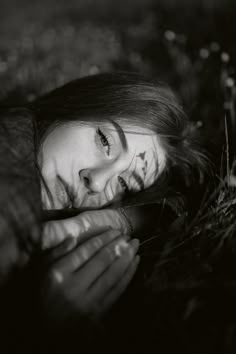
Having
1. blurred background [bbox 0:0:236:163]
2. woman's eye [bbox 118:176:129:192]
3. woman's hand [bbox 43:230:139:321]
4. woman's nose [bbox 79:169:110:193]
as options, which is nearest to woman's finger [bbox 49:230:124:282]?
woman's hand [bbox 43:230:139:321]

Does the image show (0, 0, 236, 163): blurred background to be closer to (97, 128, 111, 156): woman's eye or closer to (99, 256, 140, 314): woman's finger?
(97, 128, 111, 156): woman's eye

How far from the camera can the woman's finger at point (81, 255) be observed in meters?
1.36

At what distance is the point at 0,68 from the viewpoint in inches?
140

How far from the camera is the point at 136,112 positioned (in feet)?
7.57

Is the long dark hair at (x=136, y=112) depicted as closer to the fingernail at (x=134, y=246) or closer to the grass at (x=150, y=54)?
the grass at (x=150, y=54)

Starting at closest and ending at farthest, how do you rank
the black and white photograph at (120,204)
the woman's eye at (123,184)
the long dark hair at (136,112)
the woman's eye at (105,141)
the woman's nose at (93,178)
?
the black and white photograph at (120,204) < the woman's nose at (93,178) < the woman's eye at (105,141) < the woman's eye at (123,184) < the long dark hair at (136,112)

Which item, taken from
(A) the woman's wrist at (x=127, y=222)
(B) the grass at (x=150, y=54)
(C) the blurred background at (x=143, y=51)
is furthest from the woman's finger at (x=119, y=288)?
(C) the blurred background at (x=143, y=51)

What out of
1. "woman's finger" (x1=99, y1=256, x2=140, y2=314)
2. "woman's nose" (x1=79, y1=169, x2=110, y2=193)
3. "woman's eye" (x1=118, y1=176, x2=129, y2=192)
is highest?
"woman's nose" (x1=79, y1=169, x2=110, y2=193)

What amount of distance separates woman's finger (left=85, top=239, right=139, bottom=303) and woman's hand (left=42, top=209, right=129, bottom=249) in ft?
0.77

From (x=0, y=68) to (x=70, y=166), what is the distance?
2229 mm

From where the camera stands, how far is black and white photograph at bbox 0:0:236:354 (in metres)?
1.25

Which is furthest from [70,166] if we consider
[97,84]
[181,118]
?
[181,118]

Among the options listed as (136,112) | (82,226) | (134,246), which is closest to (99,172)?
(82,226)

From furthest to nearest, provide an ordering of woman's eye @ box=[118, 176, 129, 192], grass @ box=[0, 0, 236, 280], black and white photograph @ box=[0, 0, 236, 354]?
grass @ box=[0, 0, 236, 280], woman's eye @ box=[118, 176, 129, 192], black and white photograph @ box=[0, 0, 236, 354]
